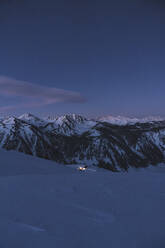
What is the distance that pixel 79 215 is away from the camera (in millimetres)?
3479

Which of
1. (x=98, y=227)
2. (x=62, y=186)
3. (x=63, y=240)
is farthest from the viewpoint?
(x=62, y=186)

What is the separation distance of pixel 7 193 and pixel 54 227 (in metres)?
2.10

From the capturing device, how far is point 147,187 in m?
5.78

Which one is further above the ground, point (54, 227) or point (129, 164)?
point (54, 227)

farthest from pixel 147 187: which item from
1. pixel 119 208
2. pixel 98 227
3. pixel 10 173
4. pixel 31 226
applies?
pixel 10 173

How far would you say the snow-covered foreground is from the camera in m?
2.65

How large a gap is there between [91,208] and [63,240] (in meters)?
1.42

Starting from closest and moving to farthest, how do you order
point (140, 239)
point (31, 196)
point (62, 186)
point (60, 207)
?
point (140, 239), point (60, 207), point (31, 196), point (62, 186)

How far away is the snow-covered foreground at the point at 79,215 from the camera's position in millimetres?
2654

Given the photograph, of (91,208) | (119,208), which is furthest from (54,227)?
(119,208)

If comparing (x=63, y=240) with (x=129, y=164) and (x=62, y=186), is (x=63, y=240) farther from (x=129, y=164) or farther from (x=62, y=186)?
(x=129, y=164)

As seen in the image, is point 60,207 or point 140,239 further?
point 60,207

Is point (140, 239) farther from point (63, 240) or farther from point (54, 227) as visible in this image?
point (54, 227)

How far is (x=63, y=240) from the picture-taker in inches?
102
